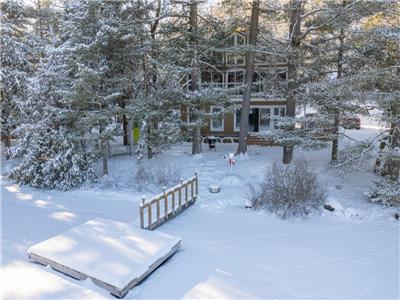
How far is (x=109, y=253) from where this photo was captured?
21.2ft

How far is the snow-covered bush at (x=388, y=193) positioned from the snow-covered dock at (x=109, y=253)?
6.14m

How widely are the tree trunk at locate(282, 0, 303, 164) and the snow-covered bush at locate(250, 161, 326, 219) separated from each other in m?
3.31

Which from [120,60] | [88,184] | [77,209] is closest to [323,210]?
[77,209]

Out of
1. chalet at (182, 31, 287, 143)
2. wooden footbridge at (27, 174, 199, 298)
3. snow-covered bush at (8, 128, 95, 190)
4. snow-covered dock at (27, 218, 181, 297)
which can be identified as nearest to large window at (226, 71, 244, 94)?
chalet at (182, 31, 287, 143)

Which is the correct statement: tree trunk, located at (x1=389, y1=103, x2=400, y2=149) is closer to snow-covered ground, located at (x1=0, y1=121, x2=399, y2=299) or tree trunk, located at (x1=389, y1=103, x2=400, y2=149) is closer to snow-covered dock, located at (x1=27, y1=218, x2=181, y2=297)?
snow-covered ground, located at (x1=0, y1=121, x2=399, y2=299)

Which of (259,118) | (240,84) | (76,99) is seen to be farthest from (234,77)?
(76,99)

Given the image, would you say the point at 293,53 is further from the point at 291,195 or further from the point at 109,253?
the point at 109,253

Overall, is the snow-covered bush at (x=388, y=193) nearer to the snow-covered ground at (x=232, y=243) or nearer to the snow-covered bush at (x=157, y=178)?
the snow-covered ground at (x=232, y=243)

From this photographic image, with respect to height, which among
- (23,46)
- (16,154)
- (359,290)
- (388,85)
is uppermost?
(23,46)

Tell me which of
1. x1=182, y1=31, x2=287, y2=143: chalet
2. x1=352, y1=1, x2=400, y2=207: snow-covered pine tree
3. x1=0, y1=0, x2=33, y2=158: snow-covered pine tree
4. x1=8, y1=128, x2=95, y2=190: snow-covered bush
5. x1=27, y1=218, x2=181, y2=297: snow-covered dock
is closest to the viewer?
x1=27, y1=218, x2=181, y2=297: snow-covered dock

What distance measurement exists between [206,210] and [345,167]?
4341mm

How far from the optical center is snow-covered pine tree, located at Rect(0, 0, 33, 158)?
1446 cm

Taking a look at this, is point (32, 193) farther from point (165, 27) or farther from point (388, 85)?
point (388, 85)

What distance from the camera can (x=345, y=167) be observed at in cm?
953
